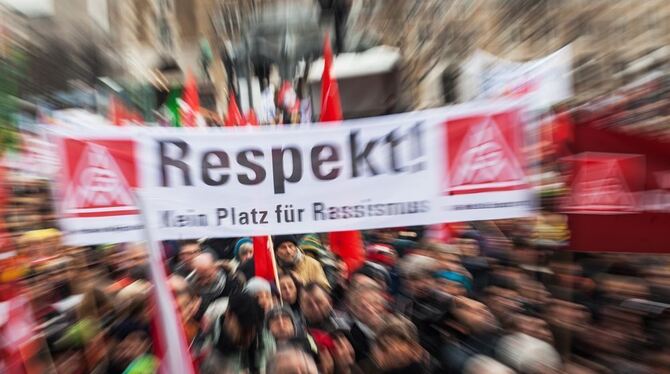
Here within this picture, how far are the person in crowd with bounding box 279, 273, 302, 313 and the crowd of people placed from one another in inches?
0.6

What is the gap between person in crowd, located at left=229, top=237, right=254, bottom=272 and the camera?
4672 mm

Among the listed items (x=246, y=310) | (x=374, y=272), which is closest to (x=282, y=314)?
(x=246, y=310)

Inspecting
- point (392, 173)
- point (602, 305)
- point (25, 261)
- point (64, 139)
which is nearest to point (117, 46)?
point (25, 261)

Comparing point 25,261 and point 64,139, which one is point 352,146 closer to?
point 64,139

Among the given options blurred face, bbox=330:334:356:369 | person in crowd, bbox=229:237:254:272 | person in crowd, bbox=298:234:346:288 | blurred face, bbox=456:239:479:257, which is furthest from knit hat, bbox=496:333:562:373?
person in crowd, bbox=229:237:254:272

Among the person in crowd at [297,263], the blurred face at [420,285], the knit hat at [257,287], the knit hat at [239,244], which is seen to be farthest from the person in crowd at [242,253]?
the blurred face at [420,285]

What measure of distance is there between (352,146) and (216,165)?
783 mm

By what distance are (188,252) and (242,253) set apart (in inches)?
22.4

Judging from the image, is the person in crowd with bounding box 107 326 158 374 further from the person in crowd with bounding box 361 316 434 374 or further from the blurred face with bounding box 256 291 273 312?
the person in crowd with bounding box 361 316 434 374

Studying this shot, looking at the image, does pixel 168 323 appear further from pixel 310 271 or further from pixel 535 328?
pixel 535 328

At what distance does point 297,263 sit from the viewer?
4410mm

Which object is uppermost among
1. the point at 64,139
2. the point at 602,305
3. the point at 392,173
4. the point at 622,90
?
the point at 622,90

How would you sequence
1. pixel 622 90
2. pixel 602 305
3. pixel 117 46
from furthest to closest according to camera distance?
1. pixel 117 46
2. pixel 622 90
3. pixel 602 305

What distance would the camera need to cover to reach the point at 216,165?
284 centimetres
